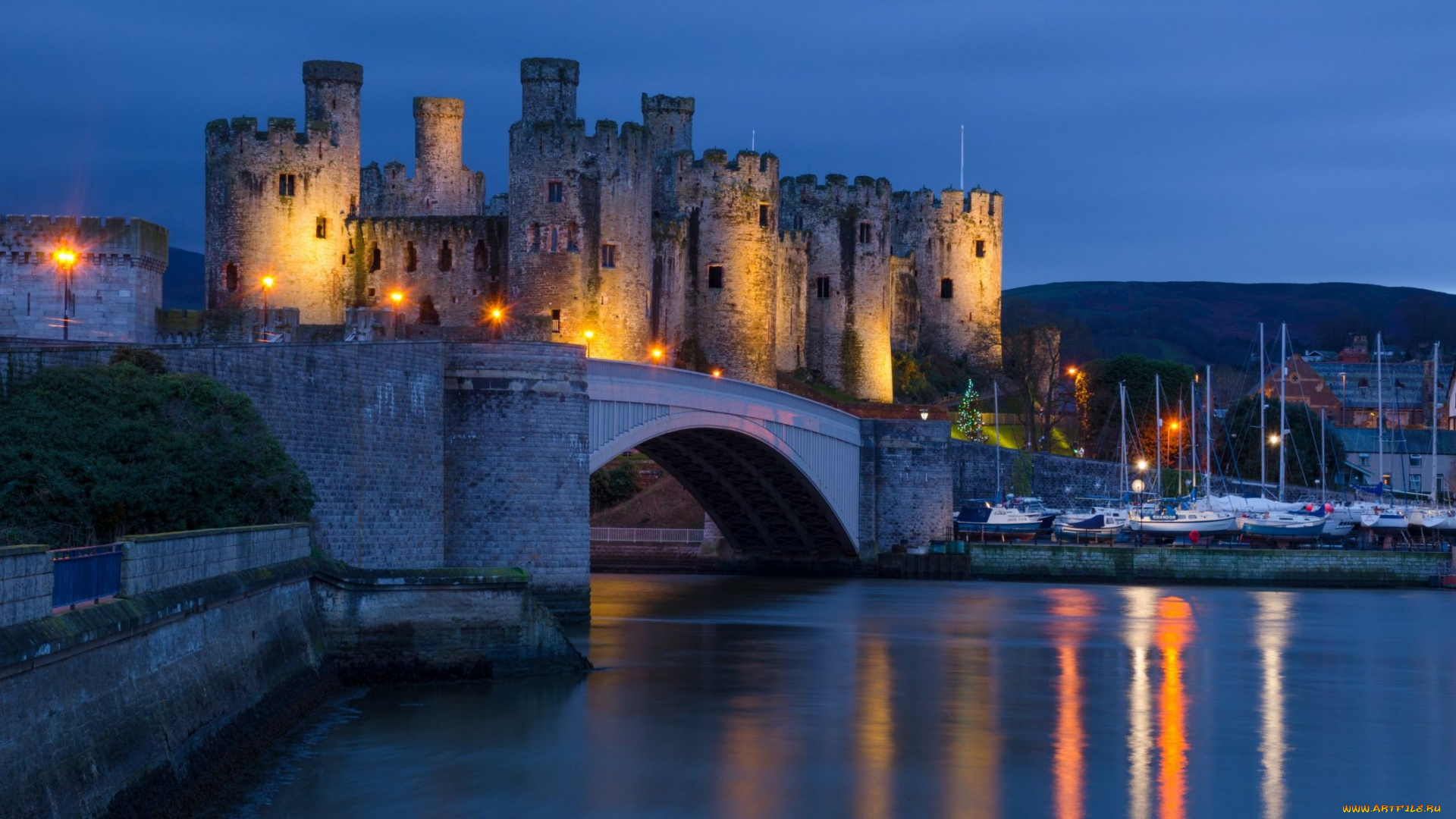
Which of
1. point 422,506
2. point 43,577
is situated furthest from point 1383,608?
point 43,577

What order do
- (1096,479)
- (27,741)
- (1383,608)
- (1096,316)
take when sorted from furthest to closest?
(1096,316) → (1096,479) → (1383,608) → (27,741)

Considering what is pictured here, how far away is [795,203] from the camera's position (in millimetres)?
73438

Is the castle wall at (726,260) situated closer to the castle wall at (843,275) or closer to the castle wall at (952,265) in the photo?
the castle wall at (843,275)

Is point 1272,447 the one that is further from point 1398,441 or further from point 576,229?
point 576,229

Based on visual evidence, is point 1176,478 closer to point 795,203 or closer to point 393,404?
point 795,203

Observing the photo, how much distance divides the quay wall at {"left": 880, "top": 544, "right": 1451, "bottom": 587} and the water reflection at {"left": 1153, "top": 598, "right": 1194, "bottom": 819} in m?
10.5

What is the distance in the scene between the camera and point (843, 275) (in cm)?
7319

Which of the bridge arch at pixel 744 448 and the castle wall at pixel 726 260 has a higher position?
the castle wall at pixel 726 260

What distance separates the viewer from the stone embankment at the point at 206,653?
41.7 feet

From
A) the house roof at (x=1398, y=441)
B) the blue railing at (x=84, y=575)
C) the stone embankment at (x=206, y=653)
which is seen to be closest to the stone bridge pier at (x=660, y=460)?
the stone embankment at (x=206, y=653)

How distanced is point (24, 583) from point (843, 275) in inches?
2423

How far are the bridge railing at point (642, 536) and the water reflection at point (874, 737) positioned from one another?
22.9m

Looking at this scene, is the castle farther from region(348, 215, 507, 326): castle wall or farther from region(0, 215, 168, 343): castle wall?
region(0, 215, 168, 343): castle wall

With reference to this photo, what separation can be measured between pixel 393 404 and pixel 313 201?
28.8 metres
